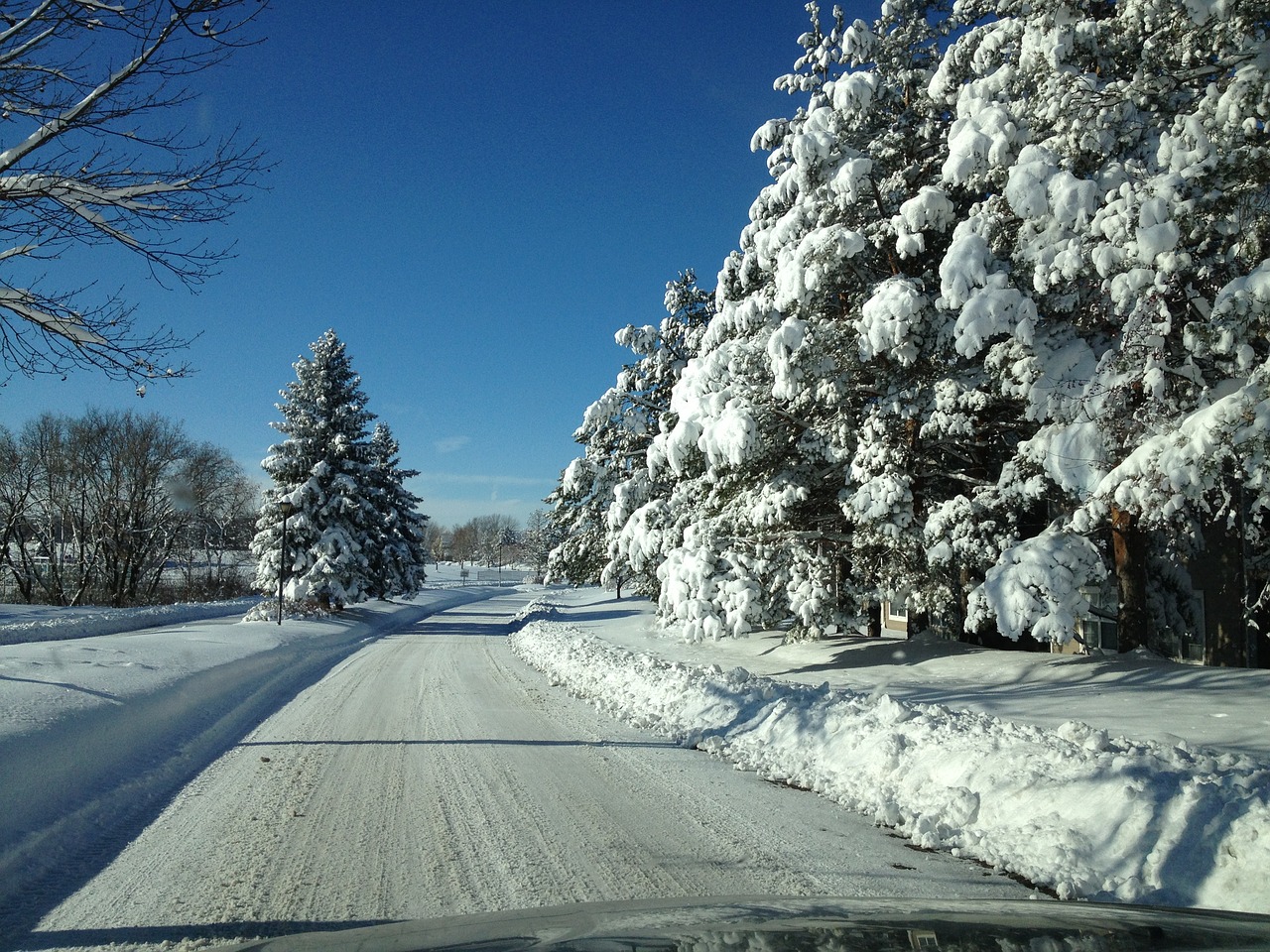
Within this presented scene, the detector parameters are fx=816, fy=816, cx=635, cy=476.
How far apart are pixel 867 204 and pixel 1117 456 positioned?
658cm

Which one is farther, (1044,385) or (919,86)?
(919,86)

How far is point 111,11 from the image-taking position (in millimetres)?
5957

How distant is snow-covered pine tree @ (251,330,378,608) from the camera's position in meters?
31.0

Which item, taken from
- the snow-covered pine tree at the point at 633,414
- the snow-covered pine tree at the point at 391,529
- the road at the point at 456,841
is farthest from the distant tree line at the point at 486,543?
the road at the point at 456,841

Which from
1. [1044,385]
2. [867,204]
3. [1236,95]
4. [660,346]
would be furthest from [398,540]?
[1236,95]

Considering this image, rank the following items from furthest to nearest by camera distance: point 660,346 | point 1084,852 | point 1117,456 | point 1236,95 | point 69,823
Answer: point 660,346 → point 1117,456 → point 1236,95 → point 69,823 → point 1084,852

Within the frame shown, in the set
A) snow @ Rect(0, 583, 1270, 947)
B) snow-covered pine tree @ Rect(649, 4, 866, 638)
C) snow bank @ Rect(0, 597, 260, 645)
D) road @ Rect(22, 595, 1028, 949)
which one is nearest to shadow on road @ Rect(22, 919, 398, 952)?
road @ Rect(22, 595, 1028, 949)

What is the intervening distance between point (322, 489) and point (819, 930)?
105 ft

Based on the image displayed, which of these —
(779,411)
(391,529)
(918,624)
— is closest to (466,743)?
(779,411)

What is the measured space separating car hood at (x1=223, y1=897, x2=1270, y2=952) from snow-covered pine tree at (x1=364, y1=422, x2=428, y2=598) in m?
31.2

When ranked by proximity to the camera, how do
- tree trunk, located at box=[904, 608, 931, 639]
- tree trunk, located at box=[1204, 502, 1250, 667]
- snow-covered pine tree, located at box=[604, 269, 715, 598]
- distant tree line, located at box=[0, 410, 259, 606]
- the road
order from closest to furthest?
1. the road
2. tree trunk, located at box=[1204, 502, 1250, 667]
3. tree trunk, located at box=[904, 608, 931, 639]
4. snow-covered pine tree, located at box=[604, 269, 715, 598]
5. distant tree line, located at box=[0, 410, 259, 606]

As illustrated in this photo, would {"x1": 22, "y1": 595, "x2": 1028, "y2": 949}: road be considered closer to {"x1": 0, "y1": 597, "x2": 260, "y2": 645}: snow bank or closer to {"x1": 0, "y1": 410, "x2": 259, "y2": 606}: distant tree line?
{"x1": 0, "y1": 597, "x2": 260, "y2": 645}: snow bank

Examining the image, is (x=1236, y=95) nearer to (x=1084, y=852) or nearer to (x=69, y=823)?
(x=1084, y=852)

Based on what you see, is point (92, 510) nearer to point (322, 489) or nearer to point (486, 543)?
point (322, 489)
